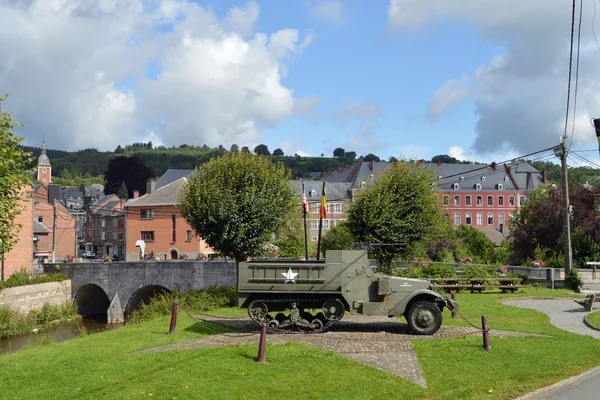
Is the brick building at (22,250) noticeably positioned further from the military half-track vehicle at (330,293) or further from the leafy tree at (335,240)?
the military half-track vehicle at (330,293)

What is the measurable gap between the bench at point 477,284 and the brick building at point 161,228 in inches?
1431

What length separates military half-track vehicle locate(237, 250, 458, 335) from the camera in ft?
59.4

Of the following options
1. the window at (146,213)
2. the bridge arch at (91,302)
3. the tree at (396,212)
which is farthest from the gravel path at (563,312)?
the window at (146,213)

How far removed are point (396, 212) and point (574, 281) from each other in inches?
378

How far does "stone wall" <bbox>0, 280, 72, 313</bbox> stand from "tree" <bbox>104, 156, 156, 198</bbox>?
61.5 meters

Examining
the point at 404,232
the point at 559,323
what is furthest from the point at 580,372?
the point at 404,232

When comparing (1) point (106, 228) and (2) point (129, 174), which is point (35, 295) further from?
(2) point (129, 174)

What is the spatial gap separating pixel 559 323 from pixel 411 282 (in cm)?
623

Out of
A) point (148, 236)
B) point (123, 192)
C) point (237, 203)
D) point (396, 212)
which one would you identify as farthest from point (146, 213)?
point (123, 192)

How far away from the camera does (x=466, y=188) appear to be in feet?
328

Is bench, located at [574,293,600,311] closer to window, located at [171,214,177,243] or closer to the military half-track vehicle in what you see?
the military half-track vehicle

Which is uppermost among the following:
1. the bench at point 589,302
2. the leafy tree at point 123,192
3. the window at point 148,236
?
the leafy tree at point 123,192

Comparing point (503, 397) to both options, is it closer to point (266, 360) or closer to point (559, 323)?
point (266, 360)

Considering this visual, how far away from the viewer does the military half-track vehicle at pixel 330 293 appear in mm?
18109
